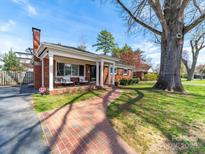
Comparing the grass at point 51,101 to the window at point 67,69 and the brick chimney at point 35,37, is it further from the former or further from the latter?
the brick chimney at point 35,37

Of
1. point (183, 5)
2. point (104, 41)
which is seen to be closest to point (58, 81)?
point (183, 5)

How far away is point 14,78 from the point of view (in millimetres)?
13688

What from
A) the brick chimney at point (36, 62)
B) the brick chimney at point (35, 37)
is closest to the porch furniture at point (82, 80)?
the brick chimney at point (36, 62)

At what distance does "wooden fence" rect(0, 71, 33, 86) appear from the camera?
12789 mm

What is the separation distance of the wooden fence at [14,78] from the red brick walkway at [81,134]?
1200cm

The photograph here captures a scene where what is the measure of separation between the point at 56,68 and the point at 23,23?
5.93m

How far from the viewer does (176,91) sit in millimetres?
9016

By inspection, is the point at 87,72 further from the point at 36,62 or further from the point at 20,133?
the point at 20,133

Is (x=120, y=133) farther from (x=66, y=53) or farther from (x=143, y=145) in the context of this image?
(x=66, y=53)

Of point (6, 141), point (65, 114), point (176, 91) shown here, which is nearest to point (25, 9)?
point (65, 114)

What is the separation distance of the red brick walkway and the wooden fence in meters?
12.0

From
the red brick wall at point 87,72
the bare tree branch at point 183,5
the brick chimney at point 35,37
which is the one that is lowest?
the red brick wall at point 87,72

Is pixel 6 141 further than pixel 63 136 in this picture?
No

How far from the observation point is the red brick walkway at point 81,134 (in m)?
2.50
